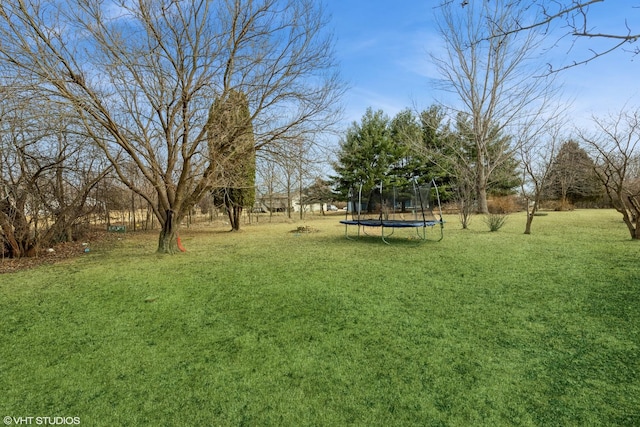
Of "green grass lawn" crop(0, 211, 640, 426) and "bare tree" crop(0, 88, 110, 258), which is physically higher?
"bare tree" crop(0, 88, 110, 258)

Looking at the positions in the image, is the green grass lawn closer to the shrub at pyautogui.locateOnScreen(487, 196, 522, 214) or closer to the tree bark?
the tree bark

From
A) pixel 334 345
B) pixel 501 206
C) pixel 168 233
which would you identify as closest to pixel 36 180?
pixel 168 233

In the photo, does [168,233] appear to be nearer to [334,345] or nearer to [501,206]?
[334,345]

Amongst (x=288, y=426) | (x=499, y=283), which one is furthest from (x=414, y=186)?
(x=288, y=426)

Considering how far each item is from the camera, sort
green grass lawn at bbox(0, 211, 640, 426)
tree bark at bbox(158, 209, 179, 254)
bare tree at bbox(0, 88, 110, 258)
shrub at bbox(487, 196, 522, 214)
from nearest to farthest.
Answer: green grass lawn at bbox(0, 211, 640, 426) < bare tree at bbox(0, 88, 110, 258) < tree bark at bbox(158, 209, 179, 254) < shrub at bbox(487, 196, 522, 214)

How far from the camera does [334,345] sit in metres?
2.72

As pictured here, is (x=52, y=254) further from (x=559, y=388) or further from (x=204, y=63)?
(x=559, y=388)

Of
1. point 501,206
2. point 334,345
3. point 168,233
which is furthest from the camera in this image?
point 501,206

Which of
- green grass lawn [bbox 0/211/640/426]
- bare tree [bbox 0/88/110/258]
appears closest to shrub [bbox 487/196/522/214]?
green grass lawn [bbox 0/211/640/426]

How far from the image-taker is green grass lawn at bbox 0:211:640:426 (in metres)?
1.96

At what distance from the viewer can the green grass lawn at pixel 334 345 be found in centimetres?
196

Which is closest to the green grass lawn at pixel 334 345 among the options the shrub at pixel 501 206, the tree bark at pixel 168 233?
the tree bark at pixel 168 233

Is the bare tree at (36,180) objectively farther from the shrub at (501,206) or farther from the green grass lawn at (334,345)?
the shrub at (501,206)

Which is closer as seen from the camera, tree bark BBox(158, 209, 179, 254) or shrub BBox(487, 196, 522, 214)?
tree bark BBox(158, 209, 179, 254)
